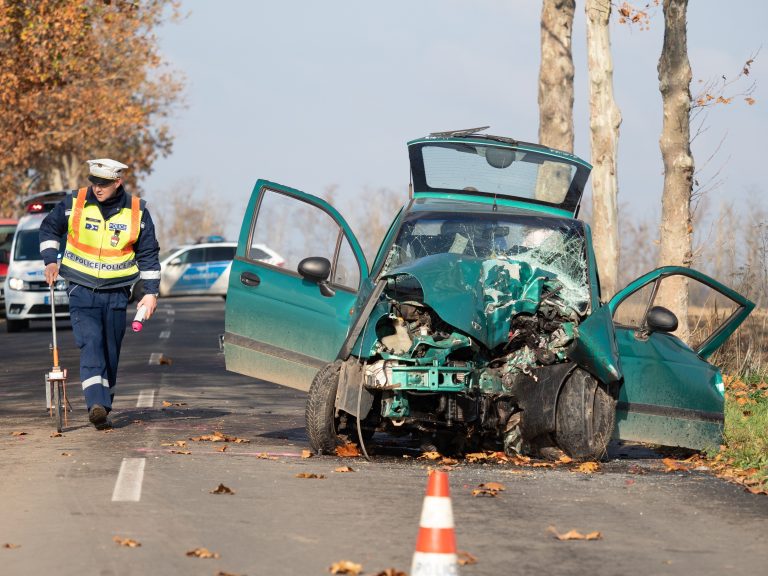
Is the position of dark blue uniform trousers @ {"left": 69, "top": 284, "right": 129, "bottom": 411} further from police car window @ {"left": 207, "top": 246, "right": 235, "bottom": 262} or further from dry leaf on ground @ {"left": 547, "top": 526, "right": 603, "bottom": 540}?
police car window @ {"left": 207, "top": 246, "right": 235, "bottom": 262}

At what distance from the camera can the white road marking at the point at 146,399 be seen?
45.7ft

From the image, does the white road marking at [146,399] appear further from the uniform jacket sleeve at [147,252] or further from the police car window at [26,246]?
the police car window at [26,246]

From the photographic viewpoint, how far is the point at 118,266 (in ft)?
39.0

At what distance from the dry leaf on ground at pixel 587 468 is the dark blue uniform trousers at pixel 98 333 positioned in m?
3.72

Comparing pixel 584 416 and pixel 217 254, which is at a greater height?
pixel 584 416

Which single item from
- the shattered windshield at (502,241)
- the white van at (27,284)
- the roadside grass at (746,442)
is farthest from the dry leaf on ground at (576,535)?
the white van at (27,284)

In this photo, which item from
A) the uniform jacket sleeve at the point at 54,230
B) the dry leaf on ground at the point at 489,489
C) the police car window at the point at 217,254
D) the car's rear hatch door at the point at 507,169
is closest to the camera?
the dry leaf on ground at the point at 489,489

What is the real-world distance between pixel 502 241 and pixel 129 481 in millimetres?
3627

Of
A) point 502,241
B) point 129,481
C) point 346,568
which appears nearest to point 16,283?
point 502,241

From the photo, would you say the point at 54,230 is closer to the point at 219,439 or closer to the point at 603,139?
the point at 219,439

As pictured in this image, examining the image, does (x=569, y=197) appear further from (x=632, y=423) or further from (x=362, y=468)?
(x=362, y=468)

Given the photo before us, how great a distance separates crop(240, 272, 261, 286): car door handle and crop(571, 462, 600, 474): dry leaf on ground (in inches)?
114

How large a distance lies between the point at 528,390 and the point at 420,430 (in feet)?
2.67

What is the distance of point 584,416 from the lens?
1018 cm
